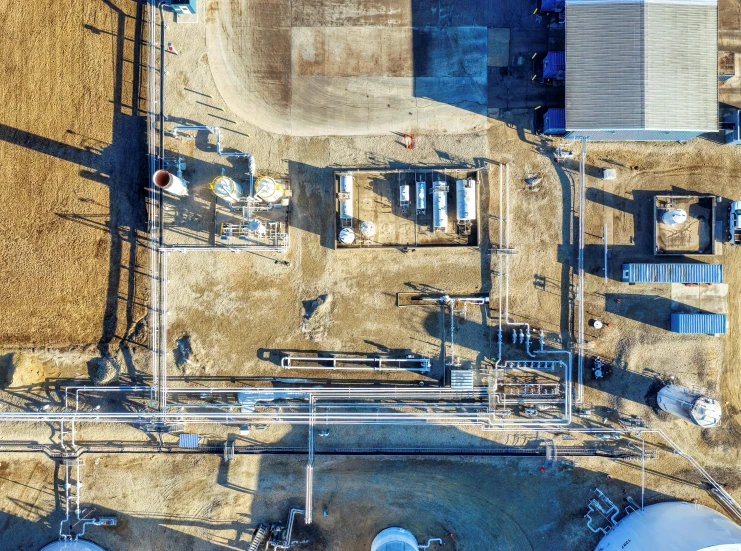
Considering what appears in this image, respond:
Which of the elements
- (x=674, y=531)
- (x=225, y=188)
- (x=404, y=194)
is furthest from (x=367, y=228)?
(x=674, y=531)

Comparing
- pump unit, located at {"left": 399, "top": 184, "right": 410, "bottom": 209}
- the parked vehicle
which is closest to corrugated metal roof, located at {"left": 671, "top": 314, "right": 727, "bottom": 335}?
the parked vehicle

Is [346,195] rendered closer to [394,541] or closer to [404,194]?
[404,194]

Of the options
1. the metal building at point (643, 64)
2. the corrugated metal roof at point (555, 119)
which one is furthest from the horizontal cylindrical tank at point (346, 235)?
the metal building at point (643, 64)

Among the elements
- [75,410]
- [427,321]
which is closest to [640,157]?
[427,321]

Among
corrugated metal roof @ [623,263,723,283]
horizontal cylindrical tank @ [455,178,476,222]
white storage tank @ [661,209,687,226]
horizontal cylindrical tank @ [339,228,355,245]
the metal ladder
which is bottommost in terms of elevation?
the metal ladder

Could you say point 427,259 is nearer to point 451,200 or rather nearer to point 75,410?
point 451,200

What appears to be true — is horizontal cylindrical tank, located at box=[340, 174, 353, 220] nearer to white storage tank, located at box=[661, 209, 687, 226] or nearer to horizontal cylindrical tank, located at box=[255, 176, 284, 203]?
horizontal cylindrical tank, located at box=[255, 176, 284, 203]

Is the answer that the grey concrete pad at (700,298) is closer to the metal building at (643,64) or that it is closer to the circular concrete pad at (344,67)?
the metal building at (643,64)
